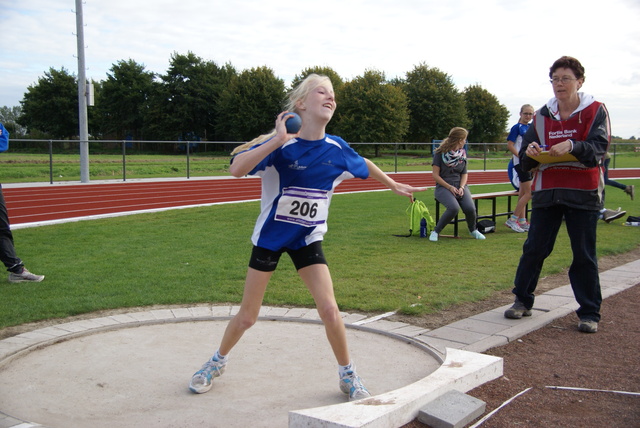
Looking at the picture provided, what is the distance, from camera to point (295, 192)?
11.7ft

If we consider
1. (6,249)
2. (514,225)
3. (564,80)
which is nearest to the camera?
(564,80)

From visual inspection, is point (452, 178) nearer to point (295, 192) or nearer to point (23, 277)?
point (23, 277)

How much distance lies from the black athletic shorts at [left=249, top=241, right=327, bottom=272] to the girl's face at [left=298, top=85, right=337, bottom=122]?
771mm

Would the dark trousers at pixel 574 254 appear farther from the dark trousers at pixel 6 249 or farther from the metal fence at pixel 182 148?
the metal fence at pixel 182 148

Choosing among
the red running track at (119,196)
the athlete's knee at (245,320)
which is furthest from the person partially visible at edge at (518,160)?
the red running track at (119,196)

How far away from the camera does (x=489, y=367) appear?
3906 millimetres

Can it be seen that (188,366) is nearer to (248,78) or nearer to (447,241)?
(447,241)

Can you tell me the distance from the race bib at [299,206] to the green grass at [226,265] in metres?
2.35

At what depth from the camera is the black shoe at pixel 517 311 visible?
539cm

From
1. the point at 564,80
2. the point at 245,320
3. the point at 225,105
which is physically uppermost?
the point at 225,105

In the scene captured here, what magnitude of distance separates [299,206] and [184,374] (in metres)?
1.49

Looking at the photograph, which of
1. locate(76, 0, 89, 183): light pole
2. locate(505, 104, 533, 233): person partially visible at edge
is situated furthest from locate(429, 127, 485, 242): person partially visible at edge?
locate(76, 0, 89, 183): light pole

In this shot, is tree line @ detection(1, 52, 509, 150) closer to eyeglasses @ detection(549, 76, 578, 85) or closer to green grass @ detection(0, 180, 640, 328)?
green grass @ detection(0, 180, 640, 328)

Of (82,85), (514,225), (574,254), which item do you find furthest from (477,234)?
(82,85)
